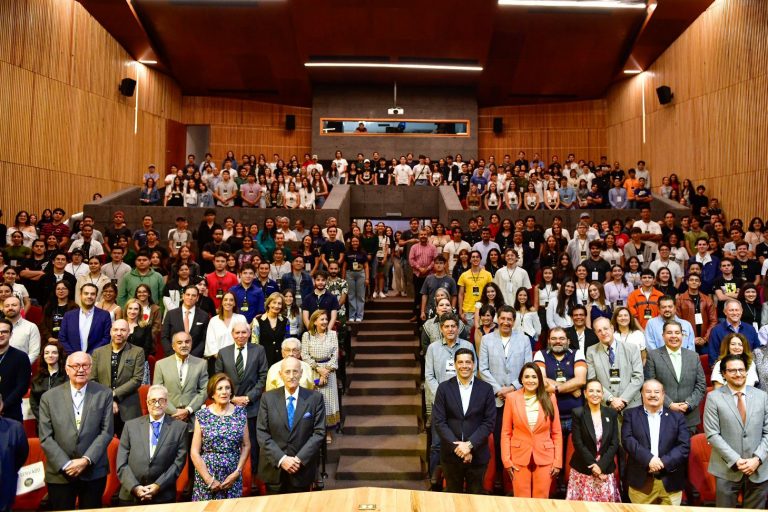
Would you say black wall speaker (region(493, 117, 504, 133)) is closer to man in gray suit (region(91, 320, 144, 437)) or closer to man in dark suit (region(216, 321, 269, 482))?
man in dark suit (region(216, 321, 269, 482))

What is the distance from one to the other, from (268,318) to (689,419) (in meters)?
3.78

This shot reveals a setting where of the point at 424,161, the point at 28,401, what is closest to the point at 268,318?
the point at 28,401

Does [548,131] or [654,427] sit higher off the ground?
[548,131]

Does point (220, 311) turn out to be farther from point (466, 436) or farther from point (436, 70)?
point (436, 70)

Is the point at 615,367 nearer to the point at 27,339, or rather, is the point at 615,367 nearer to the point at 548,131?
the point at 27,339

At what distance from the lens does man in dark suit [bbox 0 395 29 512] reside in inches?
143

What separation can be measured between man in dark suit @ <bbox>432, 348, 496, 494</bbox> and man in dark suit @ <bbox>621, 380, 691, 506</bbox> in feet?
3.20

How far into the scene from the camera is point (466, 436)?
4.54 m

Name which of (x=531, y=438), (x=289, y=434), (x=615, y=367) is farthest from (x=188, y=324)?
(x=615, y=367)

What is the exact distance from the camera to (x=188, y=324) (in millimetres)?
5945

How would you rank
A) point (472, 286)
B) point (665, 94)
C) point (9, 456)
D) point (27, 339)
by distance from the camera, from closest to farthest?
point (9, 456) → point (27, 339) → point (472, 286) → point (665, 94)

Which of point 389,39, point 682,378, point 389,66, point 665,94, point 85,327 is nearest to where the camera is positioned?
point 682,378

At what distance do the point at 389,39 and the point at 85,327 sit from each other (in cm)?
1041

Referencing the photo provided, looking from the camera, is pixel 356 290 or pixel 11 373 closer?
pixel 11 373
